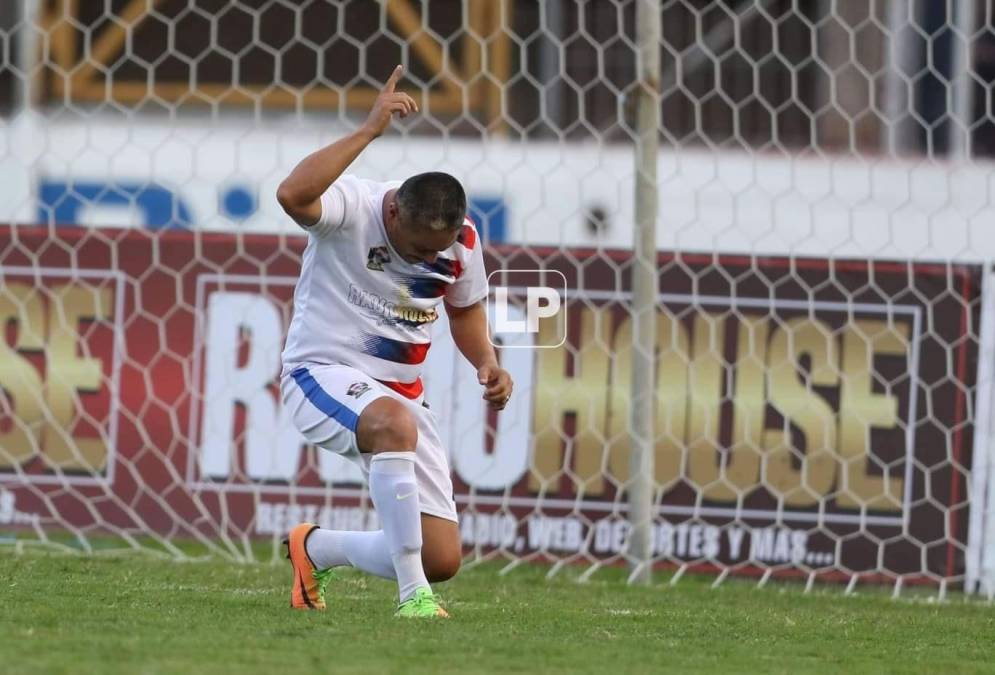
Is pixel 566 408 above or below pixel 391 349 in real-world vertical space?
below

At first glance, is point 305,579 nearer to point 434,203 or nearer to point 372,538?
point 372,538

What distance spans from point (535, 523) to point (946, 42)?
163 inches

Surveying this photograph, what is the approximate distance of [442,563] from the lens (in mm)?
5289

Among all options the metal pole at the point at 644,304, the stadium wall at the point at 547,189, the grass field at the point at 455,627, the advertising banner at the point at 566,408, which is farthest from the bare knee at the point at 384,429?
the stadium wall at the point at 547,189

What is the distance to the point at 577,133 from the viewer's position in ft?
34.5

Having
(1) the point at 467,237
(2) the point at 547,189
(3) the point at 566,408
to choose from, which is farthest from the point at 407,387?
(2) the point at 547,189

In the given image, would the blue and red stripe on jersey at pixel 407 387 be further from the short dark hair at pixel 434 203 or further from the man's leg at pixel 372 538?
the short dark hair at pixel 434 203

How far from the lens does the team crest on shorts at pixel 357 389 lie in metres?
5.02

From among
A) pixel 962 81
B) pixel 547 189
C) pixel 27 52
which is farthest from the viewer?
pixel 27 52

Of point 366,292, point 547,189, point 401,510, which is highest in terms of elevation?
point 547,189

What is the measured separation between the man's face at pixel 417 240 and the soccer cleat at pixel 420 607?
A: 0.97 metres

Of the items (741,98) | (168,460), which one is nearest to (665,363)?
(168,460)

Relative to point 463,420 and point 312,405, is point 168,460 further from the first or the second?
point 312,405

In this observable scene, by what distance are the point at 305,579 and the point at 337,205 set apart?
45.3 inches
